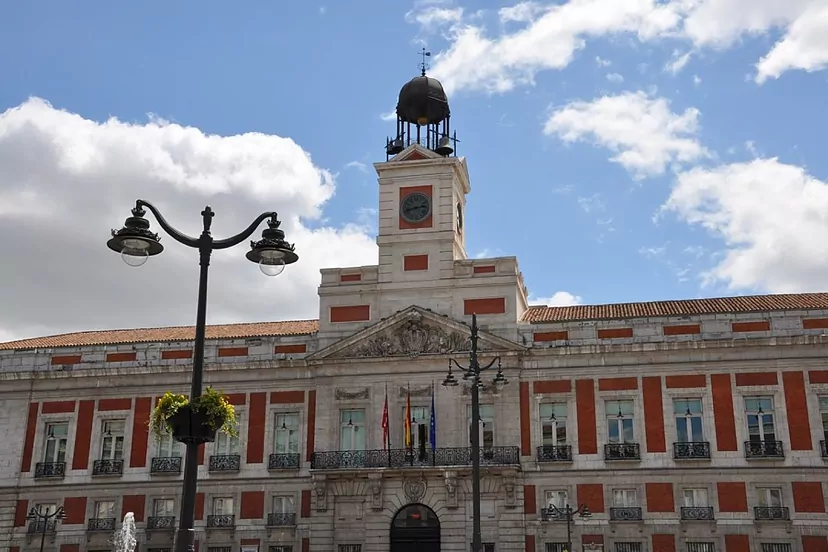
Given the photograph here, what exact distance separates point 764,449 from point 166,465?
843 inches

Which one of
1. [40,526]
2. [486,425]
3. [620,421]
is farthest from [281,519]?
[620,421]

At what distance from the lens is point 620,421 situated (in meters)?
34.7

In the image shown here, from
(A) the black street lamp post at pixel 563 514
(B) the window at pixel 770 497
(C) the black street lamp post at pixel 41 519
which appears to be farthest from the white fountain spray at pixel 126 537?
(B) the window at pixel 770 497

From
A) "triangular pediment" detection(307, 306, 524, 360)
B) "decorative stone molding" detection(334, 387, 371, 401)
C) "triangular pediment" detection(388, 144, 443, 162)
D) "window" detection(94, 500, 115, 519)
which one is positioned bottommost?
"window" detection(94, 500, 115, 519)

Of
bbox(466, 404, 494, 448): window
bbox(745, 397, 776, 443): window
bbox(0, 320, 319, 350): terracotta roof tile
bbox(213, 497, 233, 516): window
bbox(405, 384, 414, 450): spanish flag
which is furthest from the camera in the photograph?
bbox(0, 320, 319, 350): terracotta roof tile

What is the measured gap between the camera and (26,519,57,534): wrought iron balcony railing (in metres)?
37.4

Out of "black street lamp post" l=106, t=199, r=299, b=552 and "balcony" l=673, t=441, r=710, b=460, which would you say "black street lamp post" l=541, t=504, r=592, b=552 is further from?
"black street lamp post" l=106, t=199, r=299, b=552

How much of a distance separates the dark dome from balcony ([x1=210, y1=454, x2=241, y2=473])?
49.7 ft

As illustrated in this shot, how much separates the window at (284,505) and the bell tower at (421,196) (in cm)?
882

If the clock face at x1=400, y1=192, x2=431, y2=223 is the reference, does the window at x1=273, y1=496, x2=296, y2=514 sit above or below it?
below

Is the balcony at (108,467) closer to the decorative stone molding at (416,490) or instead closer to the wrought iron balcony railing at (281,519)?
the wrought iron balcony railing at (281,519)

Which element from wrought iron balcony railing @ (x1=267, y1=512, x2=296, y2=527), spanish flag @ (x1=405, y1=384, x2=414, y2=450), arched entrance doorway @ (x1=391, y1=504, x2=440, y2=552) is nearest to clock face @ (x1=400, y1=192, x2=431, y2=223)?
spanish flag @ (x1=405, y1=384, x2=414, y2=450)

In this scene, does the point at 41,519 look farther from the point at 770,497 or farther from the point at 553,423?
the point at 770,497

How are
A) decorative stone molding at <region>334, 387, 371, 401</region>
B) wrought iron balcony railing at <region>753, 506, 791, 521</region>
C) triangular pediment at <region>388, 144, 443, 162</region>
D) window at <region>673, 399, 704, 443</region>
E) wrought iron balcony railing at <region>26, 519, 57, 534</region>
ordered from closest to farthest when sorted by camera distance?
wrought iron balcony railing at <region>753, 506, 791, 521</region> < window at <region>673, 399, 704, 443</region> < decorative stone molding at <region>334, 387, 371, 401</region> < wrought iron balcony railing at <region>26, 519, 57, 534</region> < triangular pediment at <region>388, 144, 443, 162</region>
